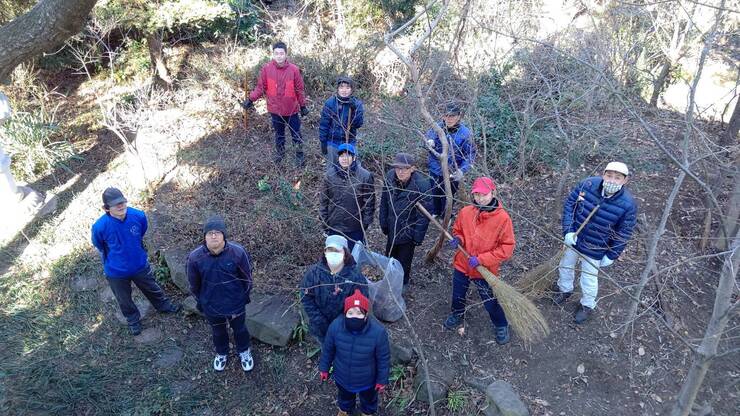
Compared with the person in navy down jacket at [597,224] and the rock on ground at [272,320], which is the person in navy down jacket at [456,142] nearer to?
the person in navy down jacket at [597,224]

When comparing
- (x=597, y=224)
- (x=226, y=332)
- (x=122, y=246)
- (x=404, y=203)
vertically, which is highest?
(x=597, y=224)

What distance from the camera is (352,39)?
10.2 metres

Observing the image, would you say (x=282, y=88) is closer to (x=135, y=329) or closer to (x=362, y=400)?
(x=135, y=329)

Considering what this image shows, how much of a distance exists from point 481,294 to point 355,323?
160cm

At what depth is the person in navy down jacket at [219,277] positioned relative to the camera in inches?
155

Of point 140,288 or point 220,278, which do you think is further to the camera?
point 140,288

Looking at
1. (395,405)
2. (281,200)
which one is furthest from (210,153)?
(395,405)

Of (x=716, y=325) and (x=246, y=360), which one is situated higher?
(x=716, y=325)

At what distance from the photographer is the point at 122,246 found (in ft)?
14.7

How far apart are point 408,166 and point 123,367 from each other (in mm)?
3463

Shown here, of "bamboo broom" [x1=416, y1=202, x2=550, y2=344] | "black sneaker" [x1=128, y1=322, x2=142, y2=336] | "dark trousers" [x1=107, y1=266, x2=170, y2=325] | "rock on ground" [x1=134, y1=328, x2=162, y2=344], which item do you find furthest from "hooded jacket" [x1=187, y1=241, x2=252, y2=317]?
"bamboo broom" [x1=416, y1=202, x2=550, y2=344]

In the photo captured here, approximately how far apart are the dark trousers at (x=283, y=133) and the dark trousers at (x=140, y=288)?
2937 millimetres

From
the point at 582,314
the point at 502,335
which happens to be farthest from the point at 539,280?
the point at 502,335

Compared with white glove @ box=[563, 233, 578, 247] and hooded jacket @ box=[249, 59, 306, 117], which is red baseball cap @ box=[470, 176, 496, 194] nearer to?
white glove @ box=[563, 233, 578, 247]
